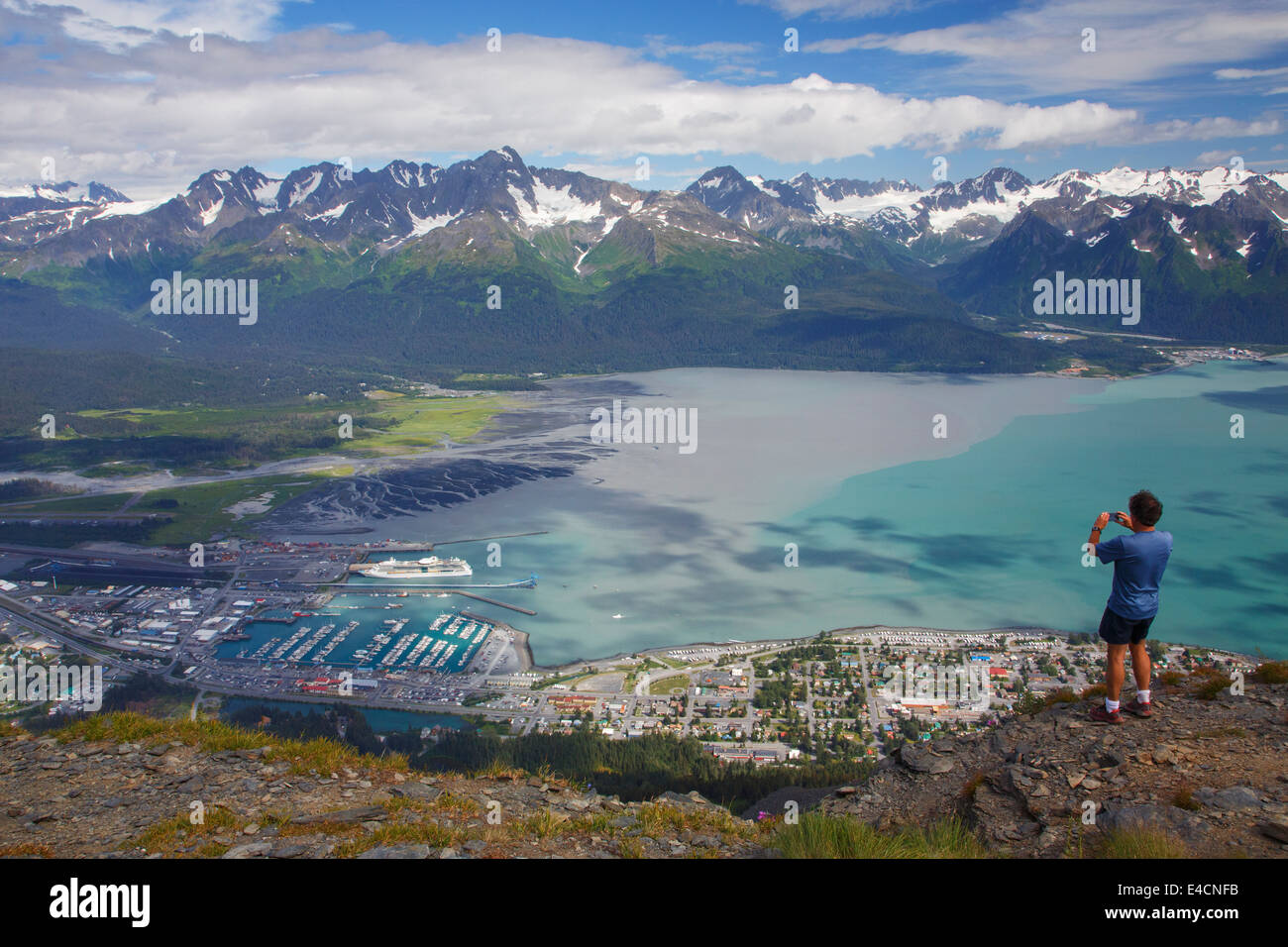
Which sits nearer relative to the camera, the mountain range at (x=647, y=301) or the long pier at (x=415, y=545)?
the long pier at (x=415, y=545)

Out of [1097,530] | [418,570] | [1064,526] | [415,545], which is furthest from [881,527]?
[1097,530]

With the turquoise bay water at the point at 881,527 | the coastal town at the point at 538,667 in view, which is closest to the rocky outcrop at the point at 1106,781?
the coastal town at the point at 538,667

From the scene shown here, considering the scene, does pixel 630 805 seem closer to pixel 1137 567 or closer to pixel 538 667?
pixel 1137 567

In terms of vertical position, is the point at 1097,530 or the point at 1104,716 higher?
the point at 1097,530

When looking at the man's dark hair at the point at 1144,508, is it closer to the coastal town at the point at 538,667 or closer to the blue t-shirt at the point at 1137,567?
the blue t-shirt at the point at 1137,567
